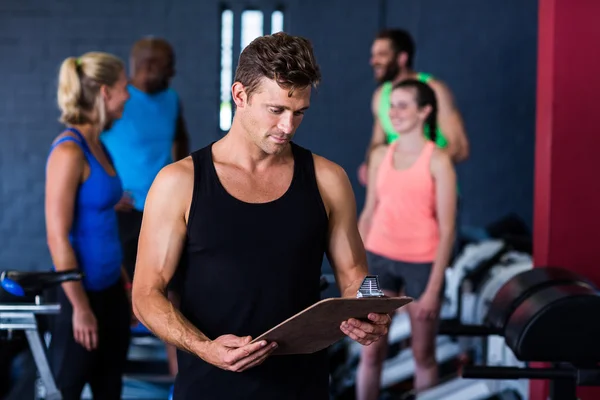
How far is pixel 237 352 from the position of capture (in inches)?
68.9

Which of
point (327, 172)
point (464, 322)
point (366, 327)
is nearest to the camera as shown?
Result: point (366, 327)

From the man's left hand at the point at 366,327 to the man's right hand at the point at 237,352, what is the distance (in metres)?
0.16

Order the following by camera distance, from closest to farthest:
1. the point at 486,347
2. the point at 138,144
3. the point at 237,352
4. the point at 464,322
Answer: the point at 237,352
the point at 486,347
the point at 138,144
the point at 464,322

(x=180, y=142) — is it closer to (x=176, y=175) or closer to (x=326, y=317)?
(x=176, y=175)

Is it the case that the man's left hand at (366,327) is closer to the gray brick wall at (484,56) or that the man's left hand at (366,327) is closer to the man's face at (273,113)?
the man's face at (273,113)

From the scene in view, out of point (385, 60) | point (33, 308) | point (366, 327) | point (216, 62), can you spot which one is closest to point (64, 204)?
point (33, 308)

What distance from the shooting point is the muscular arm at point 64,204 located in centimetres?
285

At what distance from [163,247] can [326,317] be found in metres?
0.41

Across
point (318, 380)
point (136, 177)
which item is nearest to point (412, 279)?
point (136, 177)

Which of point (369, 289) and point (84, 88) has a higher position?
point (84, 88)

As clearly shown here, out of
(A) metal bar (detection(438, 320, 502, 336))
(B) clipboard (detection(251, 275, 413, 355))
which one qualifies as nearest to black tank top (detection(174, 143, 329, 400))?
(B) clipboard (detection(251, 275, 413, 355))

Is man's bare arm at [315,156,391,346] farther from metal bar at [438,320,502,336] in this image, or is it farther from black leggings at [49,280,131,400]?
black leggings at [49,280,131,400]

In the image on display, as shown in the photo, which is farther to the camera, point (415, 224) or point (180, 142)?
point (180, 142)

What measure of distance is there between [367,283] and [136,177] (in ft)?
9.31
